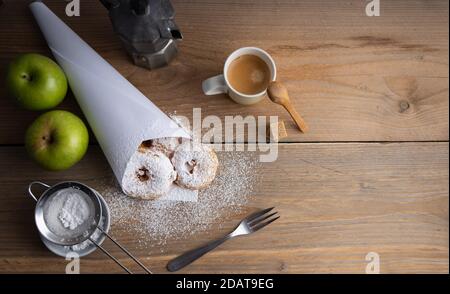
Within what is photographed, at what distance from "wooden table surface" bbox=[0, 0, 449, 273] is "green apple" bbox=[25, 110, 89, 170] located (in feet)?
0.28

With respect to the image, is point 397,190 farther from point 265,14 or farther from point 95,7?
point 95,7

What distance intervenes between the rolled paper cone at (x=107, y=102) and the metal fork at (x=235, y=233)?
→ 226mm

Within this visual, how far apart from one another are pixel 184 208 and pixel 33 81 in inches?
17.2

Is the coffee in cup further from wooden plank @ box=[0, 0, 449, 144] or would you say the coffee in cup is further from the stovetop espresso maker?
the stovetop espresso maker

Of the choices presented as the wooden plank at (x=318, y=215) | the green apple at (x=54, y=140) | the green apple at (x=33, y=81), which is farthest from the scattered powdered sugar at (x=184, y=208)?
the green apple at (x=33, y=81)

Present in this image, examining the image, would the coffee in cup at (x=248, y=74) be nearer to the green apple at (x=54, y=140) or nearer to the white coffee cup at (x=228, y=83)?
the white coffee cup at (x=228, y=83)

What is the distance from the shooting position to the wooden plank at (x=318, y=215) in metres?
1.06

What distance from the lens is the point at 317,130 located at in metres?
1.10

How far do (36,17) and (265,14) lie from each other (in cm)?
55

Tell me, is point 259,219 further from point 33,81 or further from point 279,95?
point 33,81

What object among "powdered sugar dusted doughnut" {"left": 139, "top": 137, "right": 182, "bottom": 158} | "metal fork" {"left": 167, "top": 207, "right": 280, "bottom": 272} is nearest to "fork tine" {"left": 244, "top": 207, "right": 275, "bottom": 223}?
"metal fork" {"left": 167, "top": 207, "right": 280, "bottom": 272}

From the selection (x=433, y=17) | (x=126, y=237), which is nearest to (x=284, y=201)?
(x=126, y=237)

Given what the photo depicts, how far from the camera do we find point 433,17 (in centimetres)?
114

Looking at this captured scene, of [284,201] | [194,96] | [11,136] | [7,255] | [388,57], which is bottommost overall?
[7,255]
